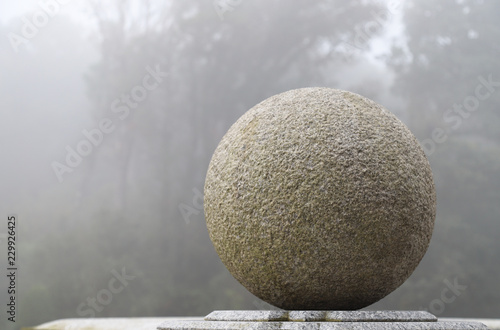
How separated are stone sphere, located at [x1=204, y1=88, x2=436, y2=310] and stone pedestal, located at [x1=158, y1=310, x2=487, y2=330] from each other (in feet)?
1.03

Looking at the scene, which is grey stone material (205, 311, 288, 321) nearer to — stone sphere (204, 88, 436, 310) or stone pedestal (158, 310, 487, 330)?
stone pedestal (158, 310, 487, 330)

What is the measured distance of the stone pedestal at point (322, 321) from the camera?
3936mm

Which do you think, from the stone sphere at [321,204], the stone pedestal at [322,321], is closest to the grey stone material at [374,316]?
the stone pedestal at [322,321]

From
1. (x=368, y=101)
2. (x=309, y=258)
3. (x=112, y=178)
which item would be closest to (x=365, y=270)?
(x=309, y=258)

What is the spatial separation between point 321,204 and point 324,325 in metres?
0.90

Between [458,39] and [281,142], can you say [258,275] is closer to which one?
[281,142]

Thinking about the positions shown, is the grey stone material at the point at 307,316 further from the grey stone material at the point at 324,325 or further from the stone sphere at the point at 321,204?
the stone sphere at the point at 321,204

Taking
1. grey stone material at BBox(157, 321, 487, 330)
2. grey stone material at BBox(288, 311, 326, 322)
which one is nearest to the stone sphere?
grey stone material at BBox(288, 311, 326, 322)

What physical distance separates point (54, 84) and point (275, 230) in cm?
1561

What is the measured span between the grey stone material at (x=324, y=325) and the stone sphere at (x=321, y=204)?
45cm

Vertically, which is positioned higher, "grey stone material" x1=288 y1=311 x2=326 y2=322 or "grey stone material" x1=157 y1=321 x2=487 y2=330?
"grey stone material" x1=288 y1=311 x2=326 y2=322

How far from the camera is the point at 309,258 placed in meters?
4.22

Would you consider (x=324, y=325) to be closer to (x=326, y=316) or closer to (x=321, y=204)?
(x=326, y=316)

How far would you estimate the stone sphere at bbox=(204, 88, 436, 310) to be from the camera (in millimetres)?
4191
